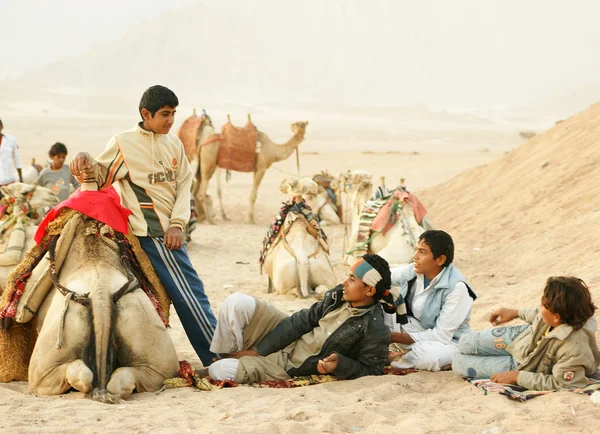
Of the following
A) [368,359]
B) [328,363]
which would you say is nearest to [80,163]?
[328,363]

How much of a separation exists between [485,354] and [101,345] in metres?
2.40

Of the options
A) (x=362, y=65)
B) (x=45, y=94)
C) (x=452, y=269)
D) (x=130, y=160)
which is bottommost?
(x=452, y=269)

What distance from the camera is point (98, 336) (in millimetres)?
4871

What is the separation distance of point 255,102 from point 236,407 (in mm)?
103367

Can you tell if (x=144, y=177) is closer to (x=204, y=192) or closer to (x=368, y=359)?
(x=368, y=359)

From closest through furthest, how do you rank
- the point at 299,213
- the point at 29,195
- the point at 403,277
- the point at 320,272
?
the point at 403,277 → the point at 29,195 → the point at 320,272 → the point at 299,213

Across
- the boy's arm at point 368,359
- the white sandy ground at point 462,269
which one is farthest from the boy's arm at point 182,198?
the boy's arm at point 368,359

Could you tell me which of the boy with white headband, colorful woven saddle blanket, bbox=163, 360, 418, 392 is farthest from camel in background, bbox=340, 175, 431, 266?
colorful woven saddle blanket, bbox=163, 360, 418, 392

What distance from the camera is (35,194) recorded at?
8.10 metres

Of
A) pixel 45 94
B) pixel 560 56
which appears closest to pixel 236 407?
pixel 45 94

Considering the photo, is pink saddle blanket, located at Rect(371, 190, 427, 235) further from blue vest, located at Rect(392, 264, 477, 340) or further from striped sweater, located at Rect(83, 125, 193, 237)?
striped sweater, located at Rect(83, 125, 193, 237)

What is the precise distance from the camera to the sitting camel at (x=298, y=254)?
883 centimetres

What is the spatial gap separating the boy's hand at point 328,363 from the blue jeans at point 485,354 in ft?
2.66

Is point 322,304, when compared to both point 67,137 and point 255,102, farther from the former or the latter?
point 255,102
